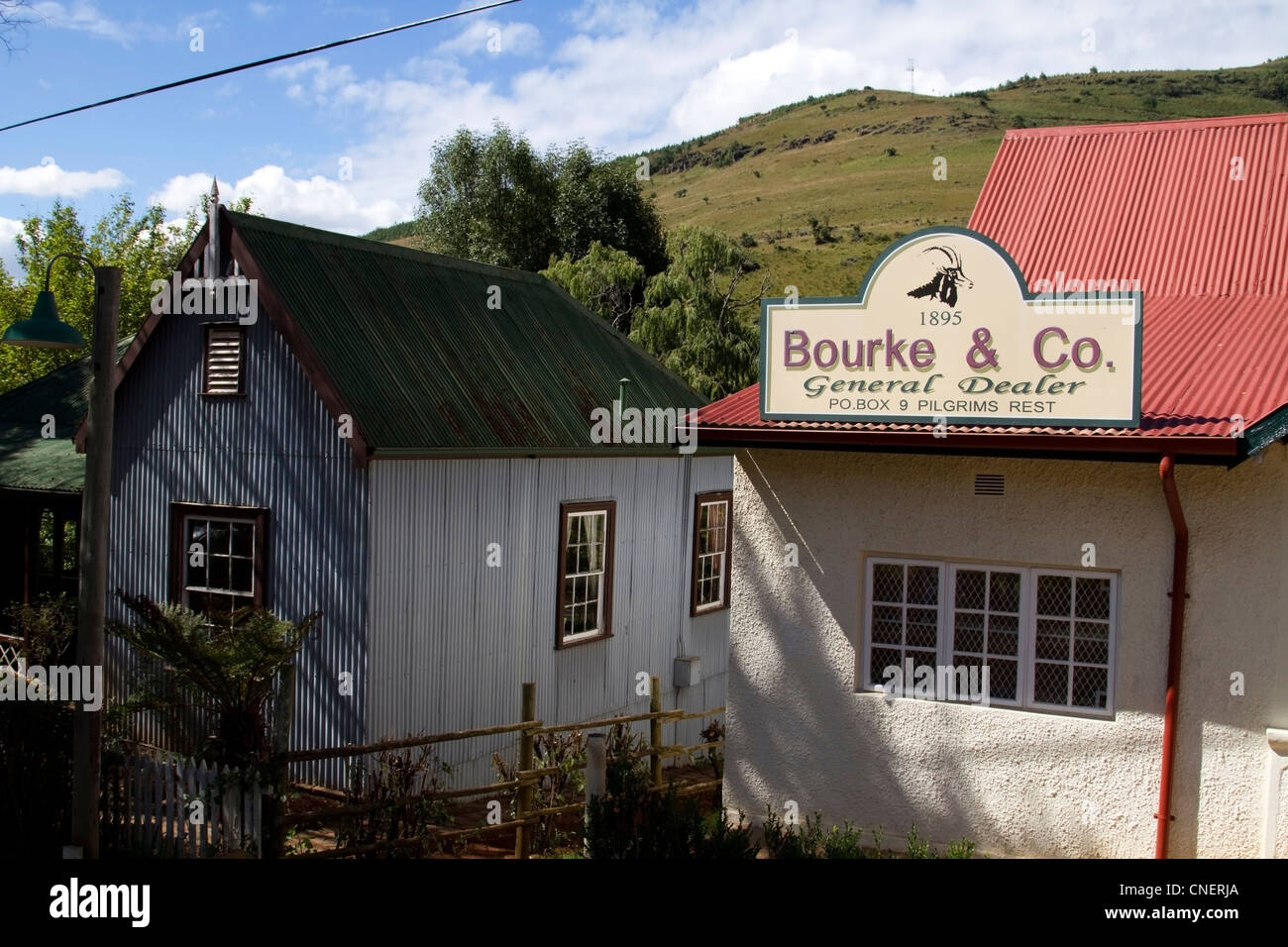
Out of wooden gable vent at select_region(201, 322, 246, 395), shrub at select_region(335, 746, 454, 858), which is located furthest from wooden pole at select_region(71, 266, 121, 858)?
wooden gable vent at select_region(201, 322, 246, 395)

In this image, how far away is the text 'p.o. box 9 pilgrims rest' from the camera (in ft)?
27.2

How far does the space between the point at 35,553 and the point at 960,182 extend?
58909 millimetres

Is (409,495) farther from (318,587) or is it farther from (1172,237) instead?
(1172,237)

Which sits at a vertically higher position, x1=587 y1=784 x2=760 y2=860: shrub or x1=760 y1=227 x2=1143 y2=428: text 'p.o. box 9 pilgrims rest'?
x1=760 y1=227 x2=1143 y2=428: text 'p.o. box 9 pilgrims rest'

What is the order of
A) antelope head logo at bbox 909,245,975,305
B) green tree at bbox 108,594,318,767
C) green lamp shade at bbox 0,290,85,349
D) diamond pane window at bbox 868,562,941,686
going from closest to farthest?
green lamp shade at bbox 0,290,85,349
antelope head logo at bbox 909,245,975,305
diamond pane window at bbox 868,562,941,686
green tree at bbox 108,594,318,767

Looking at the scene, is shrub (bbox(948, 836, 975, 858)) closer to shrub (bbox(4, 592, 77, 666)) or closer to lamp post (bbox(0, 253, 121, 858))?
lamp post (bbox(0, 253, 121, 858))

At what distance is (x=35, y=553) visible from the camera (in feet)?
51.7

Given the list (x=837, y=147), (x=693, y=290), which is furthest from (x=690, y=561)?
(x=837, y=147)

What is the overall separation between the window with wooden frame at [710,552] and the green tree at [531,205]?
26.5 m

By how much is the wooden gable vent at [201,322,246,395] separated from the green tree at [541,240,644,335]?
63.3ft

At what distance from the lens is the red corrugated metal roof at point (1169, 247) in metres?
8.54

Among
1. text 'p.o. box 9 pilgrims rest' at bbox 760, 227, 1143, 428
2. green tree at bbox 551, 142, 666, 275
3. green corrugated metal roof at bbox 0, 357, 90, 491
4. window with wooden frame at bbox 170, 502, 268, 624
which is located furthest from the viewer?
green tree at bbox 551, 142, 666, 275

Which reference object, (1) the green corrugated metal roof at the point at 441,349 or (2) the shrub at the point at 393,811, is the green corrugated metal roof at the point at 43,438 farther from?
(2) the shrub at the point at 393,811

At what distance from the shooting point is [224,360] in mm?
12391
